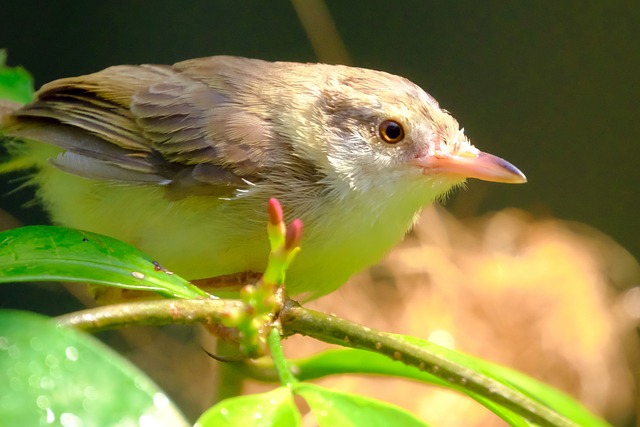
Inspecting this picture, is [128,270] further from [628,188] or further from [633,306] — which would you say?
[628,188]

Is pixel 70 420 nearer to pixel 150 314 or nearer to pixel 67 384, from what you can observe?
pixel 67 384

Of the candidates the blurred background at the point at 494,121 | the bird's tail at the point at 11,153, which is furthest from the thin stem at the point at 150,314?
the blurred background at the point at 494,121

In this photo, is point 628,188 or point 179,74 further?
point 628,188

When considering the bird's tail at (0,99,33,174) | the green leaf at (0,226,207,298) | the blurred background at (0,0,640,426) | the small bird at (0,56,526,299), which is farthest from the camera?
the blurred background at (0,0,640,426)

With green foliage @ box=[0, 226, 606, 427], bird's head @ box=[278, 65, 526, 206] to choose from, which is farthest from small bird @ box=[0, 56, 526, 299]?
green foliage @ box=[0, 226, 606, 427]

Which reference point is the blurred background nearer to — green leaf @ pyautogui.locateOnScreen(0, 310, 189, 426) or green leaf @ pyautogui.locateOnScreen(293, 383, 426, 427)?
green leaf @ pyautogui.locateOnScreen(293, 383, 426, 427)

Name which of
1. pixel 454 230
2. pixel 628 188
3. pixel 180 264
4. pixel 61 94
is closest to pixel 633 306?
pixel 454 230
